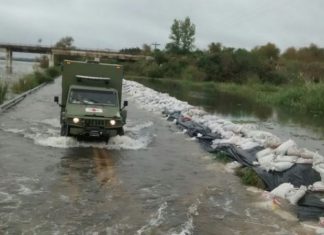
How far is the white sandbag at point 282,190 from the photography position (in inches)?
437

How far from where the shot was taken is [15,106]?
27469mm

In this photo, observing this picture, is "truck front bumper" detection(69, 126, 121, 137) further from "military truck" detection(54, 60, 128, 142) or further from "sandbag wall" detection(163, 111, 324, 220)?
"sandbag wall" detection(163, 111, 324, 220)

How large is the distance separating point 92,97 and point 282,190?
799cm

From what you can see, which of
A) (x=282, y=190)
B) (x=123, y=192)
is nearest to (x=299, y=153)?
(x=282, y=190)

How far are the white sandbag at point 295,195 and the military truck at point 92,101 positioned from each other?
6506 mm

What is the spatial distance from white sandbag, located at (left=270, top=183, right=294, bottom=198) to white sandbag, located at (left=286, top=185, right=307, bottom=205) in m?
0.09

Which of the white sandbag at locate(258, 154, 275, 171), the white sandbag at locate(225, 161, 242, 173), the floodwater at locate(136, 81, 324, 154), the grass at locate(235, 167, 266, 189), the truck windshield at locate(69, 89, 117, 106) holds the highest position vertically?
the truck windshield at locate(69, 89, 117, 106)

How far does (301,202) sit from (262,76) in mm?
69063

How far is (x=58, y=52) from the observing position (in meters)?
112

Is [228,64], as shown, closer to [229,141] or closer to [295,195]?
[229,141]

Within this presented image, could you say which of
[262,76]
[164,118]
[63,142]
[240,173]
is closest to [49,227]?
[240,173]

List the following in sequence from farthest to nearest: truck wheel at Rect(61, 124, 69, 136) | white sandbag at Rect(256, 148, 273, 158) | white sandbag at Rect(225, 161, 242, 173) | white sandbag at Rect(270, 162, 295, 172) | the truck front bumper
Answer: truck wheel at Rect(61, 124, 69, 136), the truck front bumper, white sandbag at Rect(256, 148, 273, 158), white sandbag at Rect(225, 161, 242, 173), white sandbag at Rect(270, 162, 295, 172)

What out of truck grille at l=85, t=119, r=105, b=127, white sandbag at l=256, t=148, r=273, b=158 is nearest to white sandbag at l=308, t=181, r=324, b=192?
white sandbag at l=256, t=148, r=273, b=158

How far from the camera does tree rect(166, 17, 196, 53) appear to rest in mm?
120500
